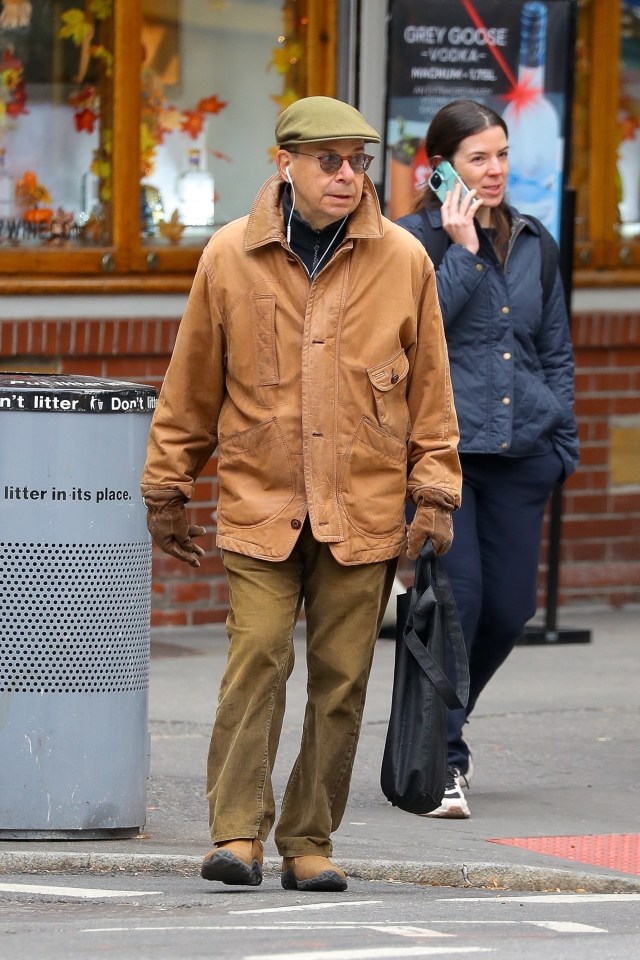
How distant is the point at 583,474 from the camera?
10789 millimetres

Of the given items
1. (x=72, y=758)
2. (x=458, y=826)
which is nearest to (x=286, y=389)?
(x=72, y=758)

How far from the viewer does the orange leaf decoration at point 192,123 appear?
10.1m

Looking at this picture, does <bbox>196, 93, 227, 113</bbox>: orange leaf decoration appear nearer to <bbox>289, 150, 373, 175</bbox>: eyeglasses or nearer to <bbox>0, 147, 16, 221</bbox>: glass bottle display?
<bbox>0, 147, 16, 221</bbox>: glass bottle display

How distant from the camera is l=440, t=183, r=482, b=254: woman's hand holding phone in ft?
21.0

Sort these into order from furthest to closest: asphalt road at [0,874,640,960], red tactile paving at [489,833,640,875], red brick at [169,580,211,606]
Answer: red brick at [169,580,211,606], red tactile paving at [489,833,640,875], asphalt road at [0,874,640,960]

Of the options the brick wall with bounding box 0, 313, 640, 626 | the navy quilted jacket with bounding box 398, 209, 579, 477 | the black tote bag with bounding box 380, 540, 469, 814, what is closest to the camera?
the black tote bag with bounding box 380, 540, 469, 814

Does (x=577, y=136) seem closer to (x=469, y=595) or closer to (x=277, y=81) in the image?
(x=277, y=81)

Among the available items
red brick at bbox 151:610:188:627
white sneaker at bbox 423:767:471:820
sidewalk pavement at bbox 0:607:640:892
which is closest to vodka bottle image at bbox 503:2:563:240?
sidewalk pavement at bbox 0:607:640:892

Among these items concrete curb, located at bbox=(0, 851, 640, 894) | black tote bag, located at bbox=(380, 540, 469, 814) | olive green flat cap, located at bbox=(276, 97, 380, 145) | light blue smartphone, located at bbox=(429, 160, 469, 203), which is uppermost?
olive green flat cap, located at bbox=(276, 97, 380, 145)

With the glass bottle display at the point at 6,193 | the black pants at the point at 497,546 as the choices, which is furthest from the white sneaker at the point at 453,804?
the glass bottle display at the point at 6,193

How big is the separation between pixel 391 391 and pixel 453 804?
1.66m

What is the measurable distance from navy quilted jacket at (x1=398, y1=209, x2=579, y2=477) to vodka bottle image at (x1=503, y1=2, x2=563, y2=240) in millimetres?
2844

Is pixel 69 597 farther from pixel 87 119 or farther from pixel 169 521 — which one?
pixel 87 119

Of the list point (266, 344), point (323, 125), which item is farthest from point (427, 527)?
point (323, 125)
